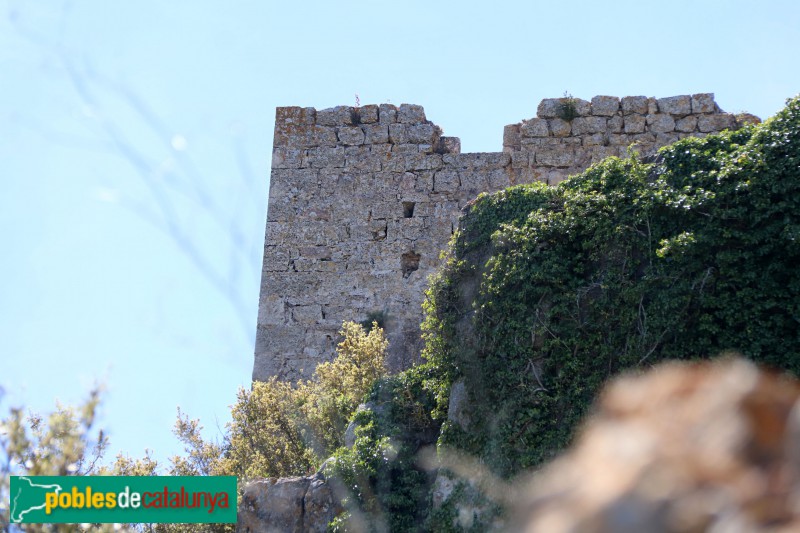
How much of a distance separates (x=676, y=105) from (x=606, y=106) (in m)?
0.89

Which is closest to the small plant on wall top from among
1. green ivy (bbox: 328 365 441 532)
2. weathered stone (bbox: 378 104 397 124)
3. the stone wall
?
the stone wall

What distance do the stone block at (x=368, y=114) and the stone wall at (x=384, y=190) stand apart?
0.02 m

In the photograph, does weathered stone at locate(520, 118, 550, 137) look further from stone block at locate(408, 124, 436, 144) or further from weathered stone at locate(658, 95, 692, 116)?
weathered stone at locate(658, 95, 692, 116)

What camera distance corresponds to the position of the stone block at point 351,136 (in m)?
13.6

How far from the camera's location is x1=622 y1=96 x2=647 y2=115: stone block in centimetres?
1270

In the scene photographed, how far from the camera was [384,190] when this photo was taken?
43.8ft

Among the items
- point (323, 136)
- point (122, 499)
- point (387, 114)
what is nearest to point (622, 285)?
point (122, 499)

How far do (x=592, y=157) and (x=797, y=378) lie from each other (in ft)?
21.1

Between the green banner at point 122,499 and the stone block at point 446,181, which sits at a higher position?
the stone block at point 446,181

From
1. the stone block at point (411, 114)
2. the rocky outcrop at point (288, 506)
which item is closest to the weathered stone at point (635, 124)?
the stone block at point (411, 114)

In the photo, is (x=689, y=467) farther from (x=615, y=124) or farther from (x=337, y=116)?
(x=337, y=116)

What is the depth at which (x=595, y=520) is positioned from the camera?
5.28 ft

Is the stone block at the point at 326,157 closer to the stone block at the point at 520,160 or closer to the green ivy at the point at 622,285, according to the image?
the stone block at the point at 520,160

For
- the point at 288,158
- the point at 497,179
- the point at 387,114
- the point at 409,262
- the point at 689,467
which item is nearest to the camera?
the point at 689,467
